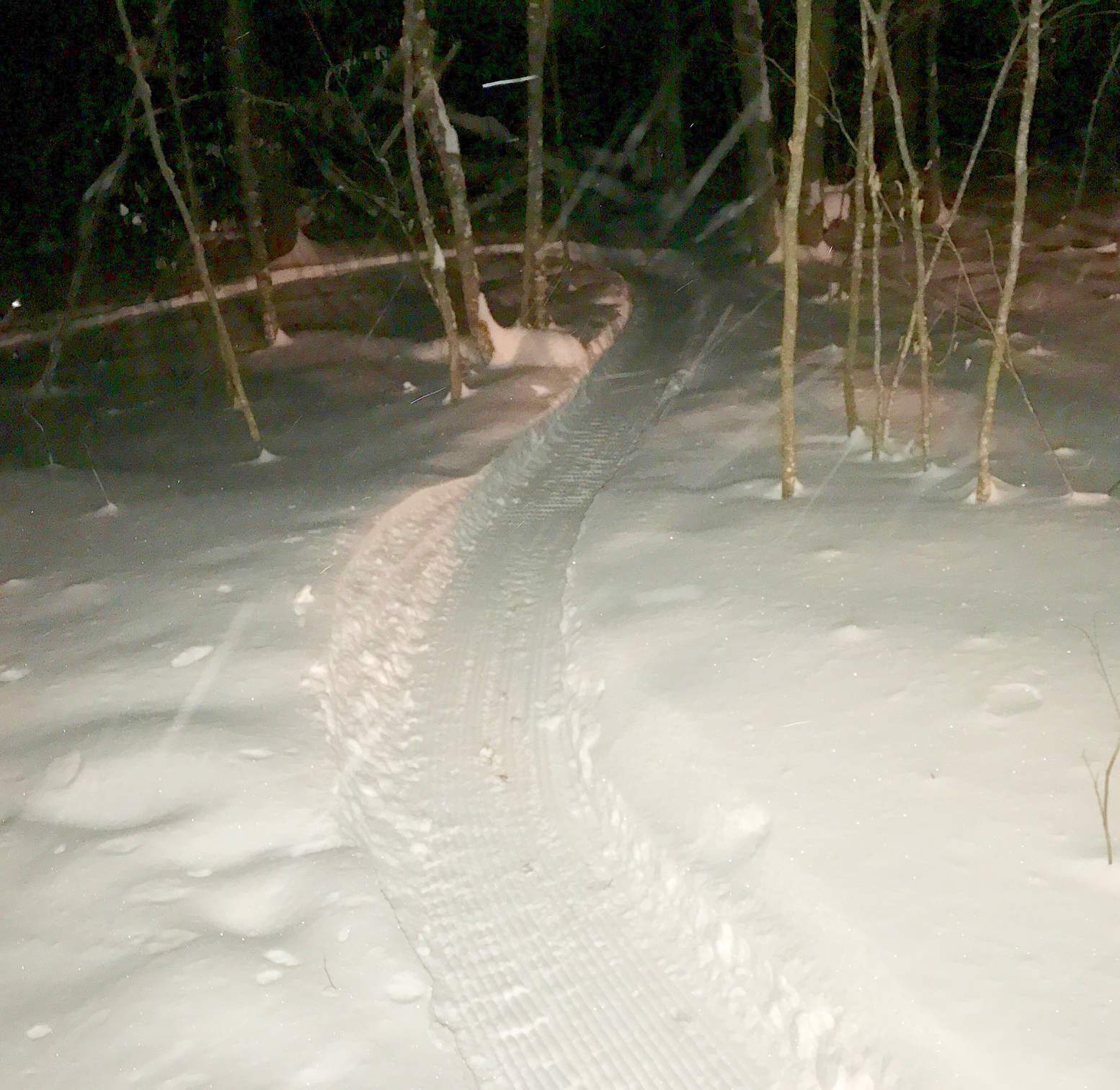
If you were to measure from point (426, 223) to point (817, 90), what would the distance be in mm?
10438

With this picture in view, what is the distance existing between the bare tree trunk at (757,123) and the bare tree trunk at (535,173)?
5646 mm

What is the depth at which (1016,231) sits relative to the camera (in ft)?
24.0

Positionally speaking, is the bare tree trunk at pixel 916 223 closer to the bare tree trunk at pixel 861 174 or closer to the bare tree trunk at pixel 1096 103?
the bare tree trunk at pixel 861 174

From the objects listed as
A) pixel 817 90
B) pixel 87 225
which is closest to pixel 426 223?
pixel 87 225

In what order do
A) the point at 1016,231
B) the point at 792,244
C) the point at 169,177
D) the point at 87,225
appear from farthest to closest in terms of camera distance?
the point at 87,225 → the point at 169,177 → the point at 792,244 → the point at 1016,231

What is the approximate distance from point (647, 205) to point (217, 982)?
1343 inches

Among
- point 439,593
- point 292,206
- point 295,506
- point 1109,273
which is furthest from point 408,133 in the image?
point 292,206

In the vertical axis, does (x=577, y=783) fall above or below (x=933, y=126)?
below

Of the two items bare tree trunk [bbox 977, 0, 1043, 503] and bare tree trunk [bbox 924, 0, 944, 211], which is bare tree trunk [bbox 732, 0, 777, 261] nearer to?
bare tree trunk [bbox 924, 0, 944, 211]

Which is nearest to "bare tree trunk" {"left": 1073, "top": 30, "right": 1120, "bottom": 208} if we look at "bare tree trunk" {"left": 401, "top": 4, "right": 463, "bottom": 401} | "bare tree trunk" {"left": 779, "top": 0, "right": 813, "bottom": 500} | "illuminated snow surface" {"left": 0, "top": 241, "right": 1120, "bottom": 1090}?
"illuminated snow surface" {"left": 0, "top": 241, "right": 1120, "bottom": 1090}

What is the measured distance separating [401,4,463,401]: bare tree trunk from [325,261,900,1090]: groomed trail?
3.53 m

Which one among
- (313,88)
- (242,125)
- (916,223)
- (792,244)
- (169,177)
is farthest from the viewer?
(313,88)

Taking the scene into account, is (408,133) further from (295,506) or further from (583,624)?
(583,624)

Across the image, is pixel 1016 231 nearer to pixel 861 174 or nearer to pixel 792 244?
pixel 792 244
